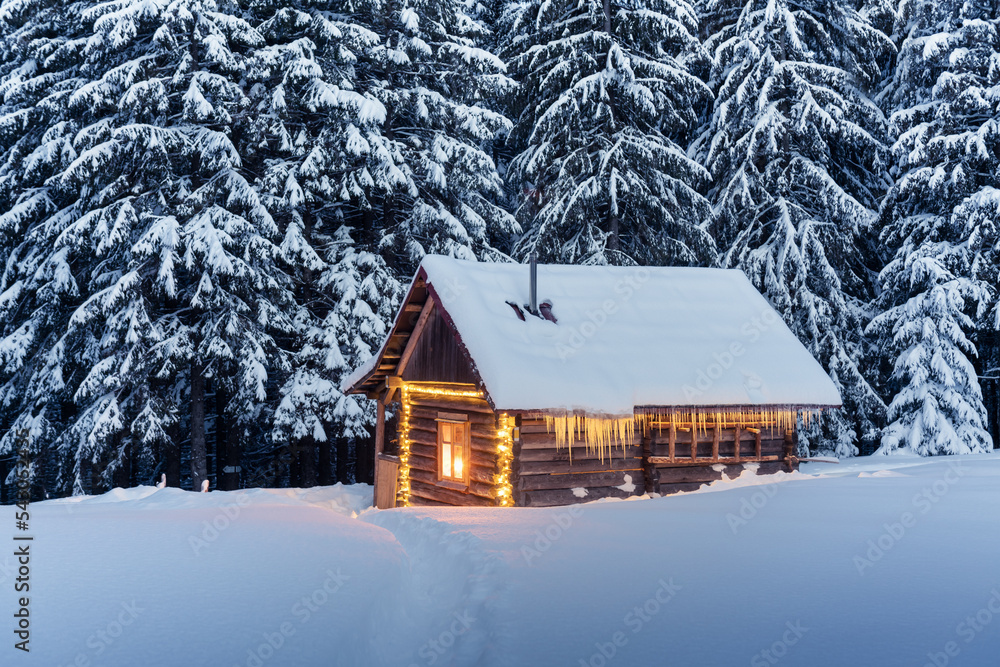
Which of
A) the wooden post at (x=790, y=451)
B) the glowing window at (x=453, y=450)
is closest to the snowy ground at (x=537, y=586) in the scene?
the glowing window at (x=453, y=450)

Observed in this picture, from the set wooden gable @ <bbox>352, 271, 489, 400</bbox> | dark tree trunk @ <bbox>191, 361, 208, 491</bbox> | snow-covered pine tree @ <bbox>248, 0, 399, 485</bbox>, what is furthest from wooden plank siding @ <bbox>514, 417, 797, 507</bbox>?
dark tree trunk @ <bbox>191, 361, 208, 491</bbox>

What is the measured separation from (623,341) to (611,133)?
33.7ft

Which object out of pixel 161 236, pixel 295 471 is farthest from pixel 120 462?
pixel 295 471

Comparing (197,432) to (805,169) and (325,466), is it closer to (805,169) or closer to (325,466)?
(325,466)

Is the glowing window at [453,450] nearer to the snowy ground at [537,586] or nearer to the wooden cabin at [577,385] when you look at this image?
the wooden cabin at [577,385]

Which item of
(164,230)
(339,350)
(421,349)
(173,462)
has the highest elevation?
(164,230)

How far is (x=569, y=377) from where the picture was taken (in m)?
15.1

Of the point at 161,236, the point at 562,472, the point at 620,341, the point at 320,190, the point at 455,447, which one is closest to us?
the point at 562,472

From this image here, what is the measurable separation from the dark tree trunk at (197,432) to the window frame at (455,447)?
8.12 metres

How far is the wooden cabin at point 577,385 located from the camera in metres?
15.2

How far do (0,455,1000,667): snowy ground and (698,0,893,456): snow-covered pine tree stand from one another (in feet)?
35.5

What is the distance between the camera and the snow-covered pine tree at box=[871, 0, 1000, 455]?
2317 cm

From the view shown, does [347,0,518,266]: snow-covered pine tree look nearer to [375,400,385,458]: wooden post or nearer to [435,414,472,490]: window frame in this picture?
[375,400,385,458]: wooden post

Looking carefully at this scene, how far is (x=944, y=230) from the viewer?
2472cm
